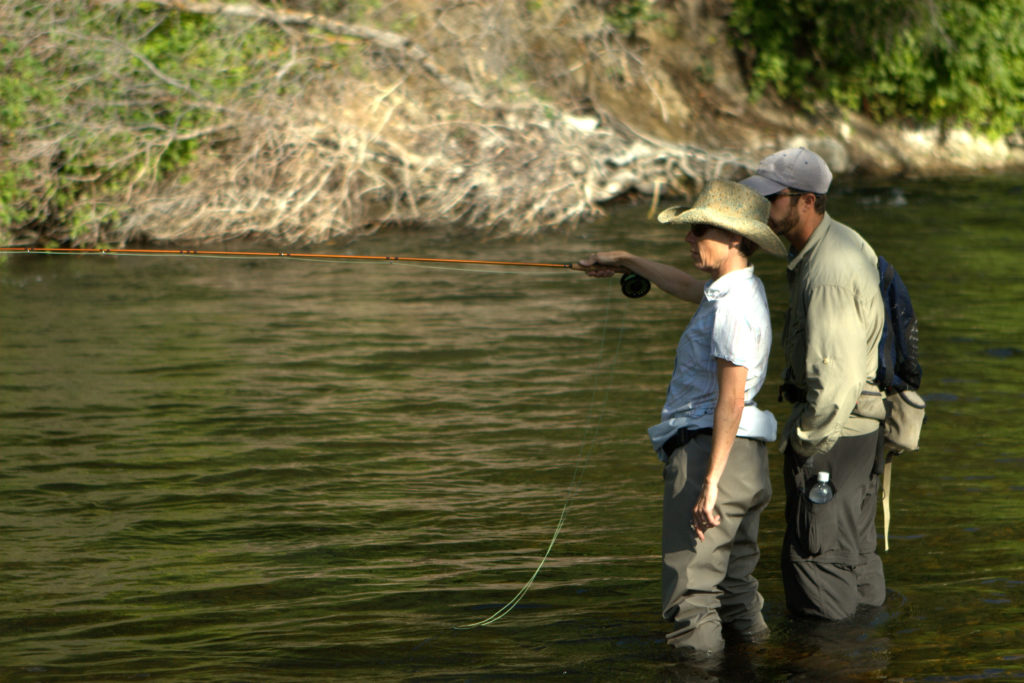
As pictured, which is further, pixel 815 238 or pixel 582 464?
pixel 582 464

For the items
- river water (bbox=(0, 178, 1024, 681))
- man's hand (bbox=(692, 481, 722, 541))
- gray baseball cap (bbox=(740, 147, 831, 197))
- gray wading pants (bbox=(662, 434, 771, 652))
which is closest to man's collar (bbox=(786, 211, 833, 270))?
gray baseball cap (bbox=(740, 147, 831, 197))

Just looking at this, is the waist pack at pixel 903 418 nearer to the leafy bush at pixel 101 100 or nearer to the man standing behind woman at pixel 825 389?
the man standing behind woman at pixel 825 389

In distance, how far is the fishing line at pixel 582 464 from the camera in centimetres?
507

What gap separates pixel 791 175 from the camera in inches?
172

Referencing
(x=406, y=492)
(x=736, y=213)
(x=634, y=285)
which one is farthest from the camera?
(x=406, y=492)

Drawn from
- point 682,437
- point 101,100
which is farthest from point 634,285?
point 101,100

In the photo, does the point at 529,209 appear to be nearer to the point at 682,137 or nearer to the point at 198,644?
the point at 682,137

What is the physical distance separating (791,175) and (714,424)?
96 centimetres

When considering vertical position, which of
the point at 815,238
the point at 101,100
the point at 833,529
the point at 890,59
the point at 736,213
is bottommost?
the point at 833,529

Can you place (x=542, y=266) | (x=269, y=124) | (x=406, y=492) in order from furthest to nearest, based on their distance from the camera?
(x=269, y=124), (x=406, y=492), (x=542, y=266)

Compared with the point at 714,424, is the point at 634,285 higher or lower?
higher

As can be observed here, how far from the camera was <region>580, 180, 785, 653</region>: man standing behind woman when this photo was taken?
3.97 metres

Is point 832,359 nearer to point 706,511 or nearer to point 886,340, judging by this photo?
point 886,340

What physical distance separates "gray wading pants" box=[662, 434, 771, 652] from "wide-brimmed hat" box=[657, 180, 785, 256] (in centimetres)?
63
